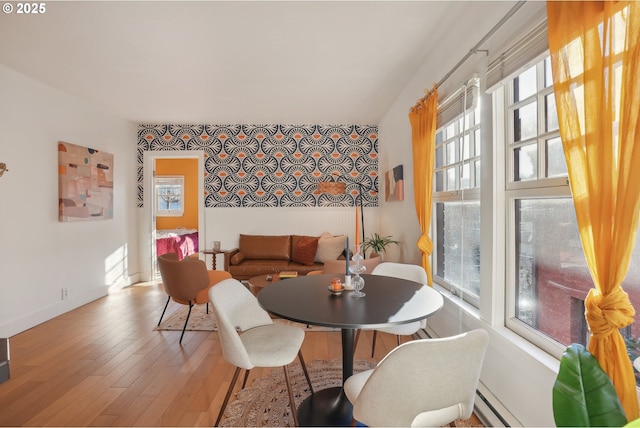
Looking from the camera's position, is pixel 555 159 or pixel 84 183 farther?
pixel 84 183

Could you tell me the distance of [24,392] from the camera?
2.28m

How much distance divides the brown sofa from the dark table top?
273cm

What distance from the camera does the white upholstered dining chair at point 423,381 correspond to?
1.18 m

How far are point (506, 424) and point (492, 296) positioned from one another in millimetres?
678

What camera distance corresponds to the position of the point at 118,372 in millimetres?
2561

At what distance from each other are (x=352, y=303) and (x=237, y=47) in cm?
236

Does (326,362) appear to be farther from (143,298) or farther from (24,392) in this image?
(143,298)

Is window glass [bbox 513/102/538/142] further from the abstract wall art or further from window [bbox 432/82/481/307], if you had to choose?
the abstract wall art

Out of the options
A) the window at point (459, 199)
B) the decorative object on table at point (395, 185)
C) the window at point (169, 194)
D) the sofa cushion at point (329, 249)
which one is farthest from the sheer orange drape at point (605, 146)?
the window at point (169, 194)

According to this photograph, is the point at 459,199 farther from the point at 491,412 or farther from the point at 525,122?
the point at 491,412

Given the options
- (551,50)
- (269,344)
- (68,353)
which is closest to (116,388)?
(68,353)

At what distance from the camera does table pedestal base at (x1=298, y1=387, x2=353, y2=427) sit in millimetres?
1892

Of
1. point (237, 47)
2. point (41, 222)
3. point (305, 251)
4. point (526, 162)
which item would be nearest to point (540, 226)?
point (526, 162)

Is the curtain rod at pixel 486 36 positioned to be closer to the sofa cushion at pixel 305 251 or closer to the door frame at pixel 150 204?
the sofa cushion at pixel 305 251
